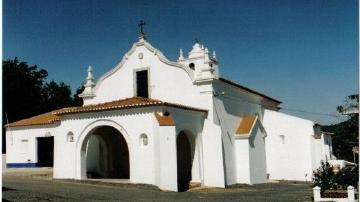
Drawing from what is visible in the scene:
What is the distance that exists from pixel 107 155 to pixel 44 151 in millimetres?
8212

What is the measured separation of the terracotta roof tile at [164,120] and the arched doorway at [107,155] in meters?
5.32

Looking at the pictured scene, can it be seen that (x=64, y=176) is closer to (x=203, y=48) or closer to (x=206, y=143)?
(x=206, y=143)

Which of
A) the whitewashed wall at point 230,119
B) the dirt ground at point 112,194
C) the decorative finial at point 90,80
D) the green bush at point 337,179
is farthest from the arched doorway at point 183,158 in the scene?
the green bush at point 337,179

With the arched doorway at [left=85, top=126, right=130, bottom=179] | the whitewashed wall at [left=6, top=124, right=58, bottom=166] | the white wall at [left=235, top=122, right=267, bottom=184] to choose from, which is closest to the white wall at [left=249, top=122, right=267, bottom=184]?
the white wall at [left=235, top=122, right=267, bottom=184]

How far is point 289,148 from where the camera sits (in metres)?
30.2

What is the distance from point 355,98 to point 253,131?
25.8 feet

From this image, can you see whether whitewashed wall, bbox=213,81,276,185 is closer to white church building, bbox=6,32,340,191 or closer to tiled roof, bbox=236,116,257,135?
white church building, bbox=6,32,340,191

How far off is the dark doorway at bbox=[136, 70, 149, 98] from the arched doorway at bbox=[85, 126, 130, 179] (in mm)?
2672

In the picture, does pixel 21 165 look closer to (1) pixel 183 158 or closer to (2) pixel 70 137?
(2) pixel 70 137

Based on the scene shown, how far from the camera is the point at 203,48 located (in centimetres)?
2866

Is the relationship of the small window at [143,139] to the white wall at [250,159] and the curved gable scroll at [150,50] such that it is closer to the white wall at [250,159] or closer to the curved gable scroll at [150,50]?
the curved gable scroll at [150,50]

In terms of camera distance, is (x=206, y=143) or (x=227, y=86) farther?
(x=227, y=86)

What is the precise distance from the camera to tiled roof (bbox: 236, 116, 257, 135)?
25969mm

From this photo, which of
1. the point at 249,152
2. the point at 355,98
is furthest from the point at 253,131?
the point at 355,98
